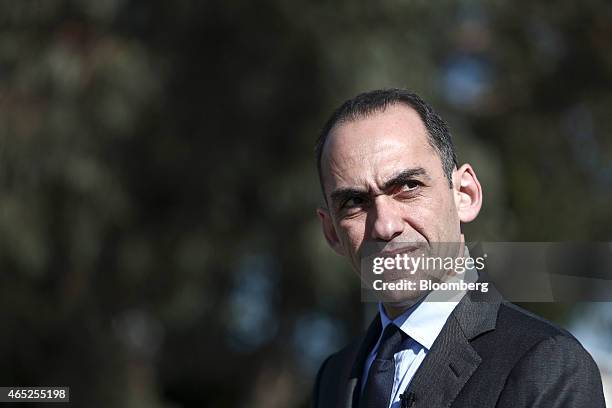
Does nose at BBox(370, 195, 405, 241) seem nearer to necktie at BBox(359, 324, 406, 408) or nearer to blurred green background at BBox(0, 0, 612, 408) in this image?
necktie at BBox(359, 324, 406, 408)

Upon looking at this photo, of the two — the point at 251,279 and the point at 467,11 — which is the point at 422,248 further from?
the point at 251,279

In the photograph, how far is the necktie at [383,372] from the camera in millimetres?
1552

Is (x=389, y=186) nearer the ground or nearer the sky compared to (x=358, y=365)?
nearer the sky

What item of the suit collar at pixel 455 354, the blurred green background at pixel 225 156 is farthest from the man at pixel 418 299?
the blurred green background at pixel 225 156

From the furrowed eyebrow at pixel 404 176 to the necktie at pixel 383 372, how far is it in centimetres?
27

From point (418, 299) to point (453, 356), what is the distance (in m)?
0.13

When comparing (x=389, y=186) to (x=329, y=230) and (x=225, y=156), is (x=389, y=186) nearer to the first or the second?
(x=329, y=230)

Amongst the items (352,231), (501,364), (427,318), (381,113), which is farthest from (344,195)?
(501,364)

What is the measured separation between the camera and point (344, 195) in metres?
1.62

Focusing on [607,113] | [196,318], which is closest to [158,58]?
[196,318]

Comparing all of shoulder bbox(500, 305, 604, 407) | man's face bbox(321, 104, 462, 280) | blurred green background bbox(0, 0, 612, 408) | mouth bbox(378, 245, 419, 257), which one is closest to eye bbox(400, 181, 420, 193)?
man's face bbox(321, 104, 462, 280)

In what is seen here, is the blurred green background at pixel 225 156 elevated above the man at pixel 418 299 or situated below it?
above

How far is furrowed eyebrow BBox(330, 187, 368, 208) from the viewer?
1.60 metres

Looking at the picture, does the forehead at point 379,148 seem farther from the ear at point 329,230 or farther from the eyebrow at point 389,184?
the ear at point 329,230
